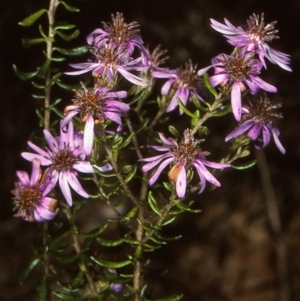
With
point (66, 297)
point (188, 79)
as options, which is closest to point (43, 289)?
point (66, 297)

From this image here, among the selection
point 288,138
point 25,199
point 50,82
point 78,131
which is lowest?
point 25,199

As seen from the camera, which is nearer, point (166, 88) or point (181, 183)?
point (181, 183)

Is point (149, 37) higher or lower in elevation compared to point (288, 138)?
higher

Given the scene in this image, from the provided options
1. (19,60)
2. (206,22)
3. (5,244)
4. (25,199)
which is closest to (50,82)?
(25,199)

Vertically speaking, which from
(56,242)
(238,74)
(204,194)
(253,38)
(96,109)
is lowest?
(56,242)

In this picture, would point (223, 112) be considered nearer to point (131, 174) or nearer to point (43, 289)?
Answer: point (131, 174)

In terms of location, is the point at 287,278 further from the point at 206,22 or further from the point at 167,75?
the point at 167,75

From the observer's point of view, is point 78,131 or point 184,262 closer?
point 78,131
